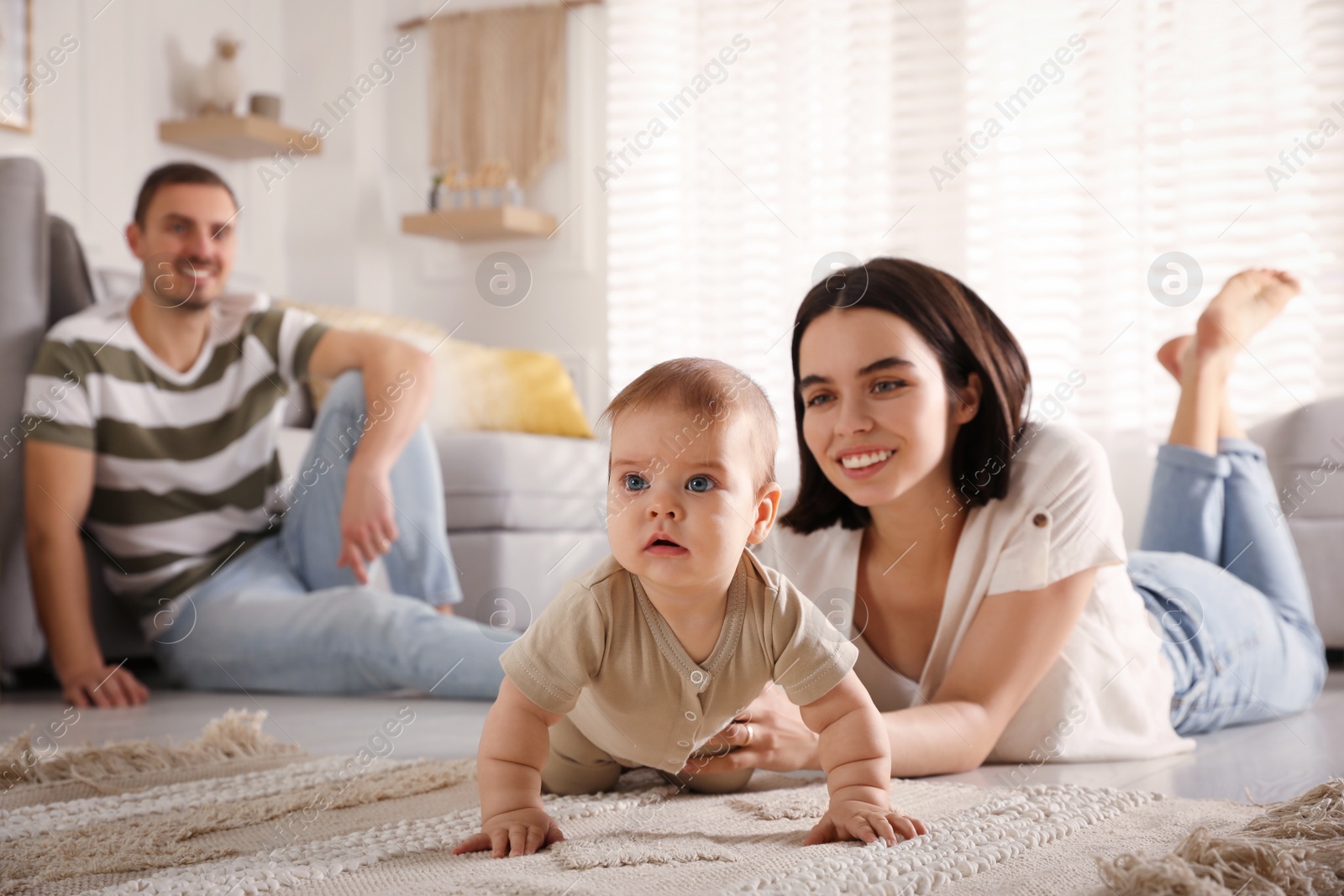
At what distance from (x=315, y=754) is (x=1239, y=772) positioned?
96 centimetres

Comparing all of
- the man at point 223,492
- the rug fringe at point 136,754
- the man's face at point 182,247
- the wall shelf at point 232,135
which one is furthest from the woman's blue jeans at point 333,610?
the wall shelf at point 232,135

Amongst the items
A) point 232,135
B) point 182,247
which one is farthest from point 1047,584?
point 232,135

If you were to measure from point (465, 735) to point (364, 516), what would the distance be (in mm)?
517

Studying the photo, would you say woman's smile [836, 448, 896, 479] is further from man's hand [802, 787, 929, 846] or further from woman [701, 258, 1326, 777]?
man's hand [802, 787, 929, 846]

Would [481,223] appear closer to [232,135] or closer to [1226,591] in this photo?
[232,135]

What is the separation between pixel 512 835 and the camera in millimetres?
757

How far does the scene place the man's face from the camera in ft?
6.22

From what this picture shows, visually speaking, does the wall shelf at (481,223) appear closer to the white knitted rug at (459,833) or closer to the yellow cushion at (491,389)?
the yellow cushion at (491,389)

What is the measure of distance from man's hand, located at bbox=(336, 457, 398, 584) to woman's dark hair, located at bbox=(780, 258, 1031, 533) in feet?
2.71

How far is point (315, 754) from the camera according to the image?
4.06 feet

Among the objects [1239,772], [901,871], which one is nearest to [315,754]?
[901,871]

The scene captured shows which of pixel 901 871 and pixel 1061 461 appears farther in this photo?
pixel 1061 461

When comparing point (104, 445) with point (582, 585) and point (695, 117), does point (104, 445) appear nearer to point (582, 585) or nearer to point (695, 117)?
point (582, 585)

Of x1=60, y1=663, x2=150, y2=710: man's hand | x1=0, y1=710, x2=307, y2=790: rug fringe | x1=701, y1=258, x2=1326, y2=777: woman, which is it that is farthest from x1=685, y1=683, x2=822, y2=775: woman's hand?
Answer: x1=60, y1=663, x2=150, y2=710: man's hand
